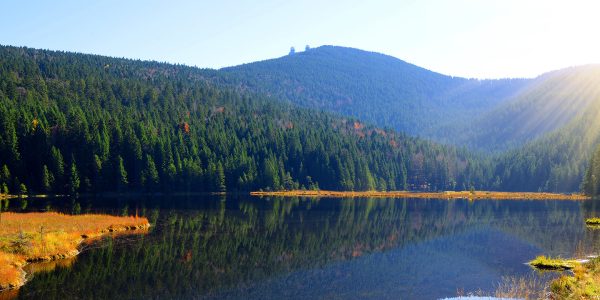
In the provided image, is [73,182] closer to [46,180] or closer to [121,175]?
[46,180]

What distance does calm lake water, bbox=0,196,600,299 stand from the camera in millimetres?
36219

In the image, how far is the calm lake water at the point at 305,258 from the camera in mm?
36219

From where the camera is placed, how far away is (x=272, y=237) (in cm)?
6150

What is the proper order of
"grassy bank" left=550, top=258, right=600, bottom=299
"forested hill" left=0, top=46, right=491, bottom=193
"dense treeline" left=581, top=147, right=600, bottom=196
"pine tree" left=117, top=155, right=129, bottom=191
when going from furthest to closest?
"dense treeline" left=581, top=147, right=600, bottom=196 → "pine tree" left=117, top=155, right=129, bottom=191 → "forested hill" left=0, top=46, right=491, bottom=193 → "grassy bank" left=550, top=258, right=600, bottom=299

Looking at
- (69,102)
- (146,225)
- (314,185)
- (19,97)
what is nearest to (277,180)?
(314,185)

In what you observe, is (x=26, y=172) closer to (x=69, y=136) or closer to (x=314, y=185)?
(x=69, y=136)

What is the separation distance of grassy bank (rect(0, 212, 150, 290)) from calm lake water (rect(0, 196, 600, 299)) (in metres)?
1.72

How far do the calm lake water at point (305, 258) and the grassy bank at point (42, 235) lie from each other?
1.72 meters

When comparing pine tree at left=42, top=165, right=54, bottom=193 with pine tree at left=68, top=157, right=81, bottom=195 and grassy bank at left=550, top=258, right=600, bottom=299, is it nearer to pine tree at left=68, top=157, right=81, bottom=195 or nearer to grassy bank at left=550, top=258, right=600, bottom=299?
pine tree at left=68, top=157, right=81, bottom=195

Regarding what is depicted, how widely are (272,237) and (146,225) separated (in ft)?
56.3

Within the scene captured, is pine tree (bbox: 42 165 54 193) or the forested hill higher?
the forested hill

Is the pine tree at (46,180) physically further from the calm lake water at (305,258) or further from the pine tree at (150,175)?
Result: the calm lake water at (305,258)

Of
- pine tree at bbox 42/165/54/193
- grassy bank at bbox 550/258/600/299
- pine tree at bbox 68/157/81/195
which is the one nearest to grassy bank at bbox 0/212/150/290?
grassy bank at bbox 550/258/600/299

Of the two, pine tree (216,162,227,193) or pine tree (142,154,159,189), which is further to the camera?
pine tree (216,162,227,193)
